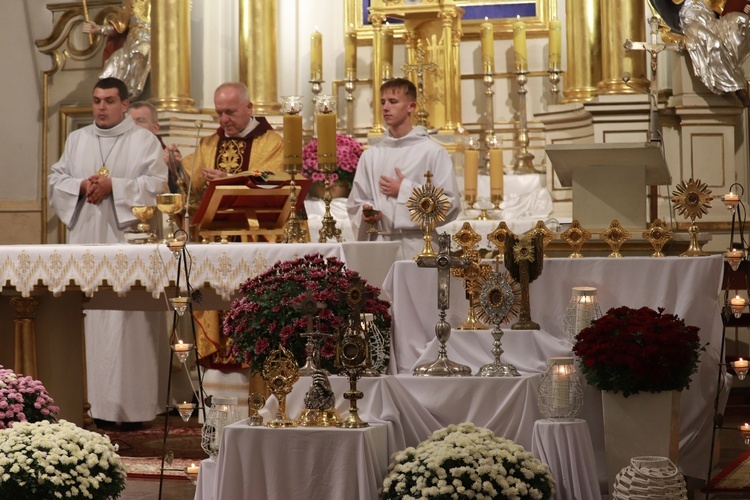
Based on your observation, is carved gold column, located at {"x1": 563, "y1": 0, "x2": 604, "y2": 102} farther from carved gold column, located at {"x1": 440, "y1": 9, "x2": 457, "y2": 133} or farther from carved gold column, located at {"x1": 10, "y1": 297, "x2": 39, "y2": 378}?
carved gold column, located at {"x1": 10, "y1": 297, "x2": 39, "y2": 378}

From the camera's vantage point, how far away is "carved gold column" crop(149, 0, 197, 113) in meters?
10.4

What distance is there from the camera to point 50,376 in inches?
290

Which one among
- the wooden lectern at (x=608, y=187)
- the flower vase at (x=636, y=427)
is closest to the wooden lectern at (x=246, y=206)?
the wooden lectern at (x=608, y=187)

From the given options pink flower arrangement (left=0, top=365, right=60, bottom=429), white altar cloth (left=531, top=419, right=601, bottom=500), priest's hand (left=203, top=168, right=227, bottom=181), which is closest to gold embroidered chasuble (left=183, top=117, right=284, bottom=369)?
priest's hand (left=203, top=168, right=227, bottom=181)

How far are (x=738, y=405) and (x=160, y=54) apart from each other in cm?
519

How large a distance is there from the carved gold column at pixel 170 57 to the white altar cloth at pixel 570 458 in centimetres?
593

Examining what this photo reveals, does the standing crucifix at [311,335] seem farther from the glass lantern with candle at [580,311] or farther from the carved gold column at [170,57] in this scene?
the carved gold column at [170,57]

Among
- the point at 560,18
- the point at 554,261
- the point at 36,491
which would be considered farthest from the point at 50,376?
the point at 560,18

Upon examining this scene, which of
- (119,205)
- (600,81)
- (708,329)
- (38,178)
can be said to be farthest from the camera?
(38,178)

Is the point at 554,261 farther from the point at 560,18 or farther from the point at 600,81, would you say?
the point at 560,18

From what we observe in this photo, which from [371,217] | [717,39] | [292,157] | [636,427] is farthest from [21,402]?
[717,39]

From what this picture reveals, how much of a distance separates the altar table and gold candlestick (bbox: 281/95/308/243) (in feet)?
A: 1.03

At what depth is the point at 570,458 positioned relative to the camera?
5164 millimetres

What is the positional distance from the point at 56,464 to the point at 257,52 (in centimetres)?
608
